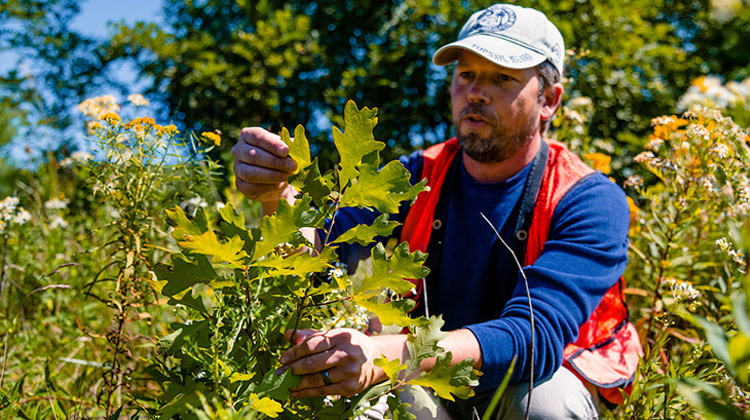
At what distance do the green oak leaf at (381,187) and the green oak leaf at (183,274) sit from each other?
0.27 meters

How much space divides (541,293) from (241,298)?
887 mm

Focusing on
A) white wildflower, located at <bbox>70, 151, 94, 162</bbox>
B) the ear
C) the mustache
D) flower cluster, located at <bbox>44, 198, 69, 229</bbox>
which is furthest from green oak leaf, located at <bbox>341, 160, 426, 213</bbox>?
flower cluster, located at <bbox>44, 198, 69, 229</bbox>

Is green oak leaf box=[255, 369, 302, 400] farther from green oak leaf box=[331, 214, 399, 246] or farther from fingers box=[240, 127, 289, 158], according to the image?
fingers box=[240, 127, 289, 158]

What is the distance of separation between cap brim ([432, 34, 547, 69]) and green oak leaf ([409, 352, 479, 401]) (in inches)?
49.3

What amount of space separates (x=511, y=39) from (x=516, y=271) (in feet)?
2.77

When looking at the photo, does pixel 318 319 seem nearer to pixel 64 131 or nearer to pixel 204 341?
pixel 204 341

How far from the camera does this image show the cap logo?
221 centimetres

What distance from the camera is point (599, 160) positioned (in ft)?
8.38

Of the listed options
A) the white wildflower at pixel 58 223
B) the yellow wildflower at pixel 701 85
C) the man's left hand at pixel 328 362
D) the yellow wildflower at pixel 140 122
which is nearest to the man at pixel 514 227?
the man's left hand at pixel 328 362

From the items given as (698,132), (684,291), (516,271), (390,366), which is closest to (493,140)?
(516,271)

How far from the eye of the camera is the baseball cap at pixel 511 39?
6.89ft

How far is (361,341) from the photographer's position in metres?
1.18

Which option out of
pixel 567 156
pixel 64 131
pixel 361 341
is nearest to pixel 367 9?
pixel 64 131

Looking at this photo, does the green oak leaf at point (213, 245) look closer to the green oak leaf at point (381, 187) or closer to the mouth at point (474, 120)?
the green oak leaf at point (381, 187)
